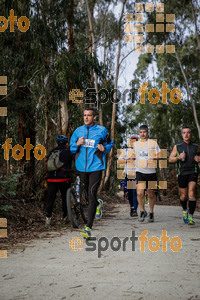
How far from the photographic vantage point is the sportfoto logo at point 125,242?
16.5 feet

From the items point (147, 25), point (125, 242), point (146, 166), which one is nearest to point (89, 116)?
point (125, 242)

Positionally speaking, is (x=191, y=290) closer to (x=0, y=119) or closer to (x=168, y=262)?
(x=168, y=262)

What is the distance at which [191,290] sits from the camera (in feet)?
10.7

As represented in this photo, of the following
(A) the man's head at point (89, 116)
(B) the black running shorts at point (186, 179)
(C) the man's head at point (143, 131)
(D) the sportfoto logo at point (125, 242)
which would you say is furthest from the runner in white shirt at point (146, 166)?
(A) the man's head at point (89, 116)

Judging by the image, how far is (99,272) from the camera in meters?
3.87

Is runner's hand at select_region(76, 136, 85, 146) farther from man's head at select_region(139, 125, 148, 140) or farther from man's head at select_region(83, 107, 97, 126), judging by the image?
man's head at select_region(139, 125, 148, 140)

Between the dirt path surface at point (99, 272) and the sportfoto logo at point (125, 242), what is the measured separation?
0.03m

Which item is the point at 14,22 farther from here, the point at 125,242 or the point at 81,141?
the point at 125,242

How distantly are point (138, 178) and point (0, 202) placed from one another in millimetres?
2846

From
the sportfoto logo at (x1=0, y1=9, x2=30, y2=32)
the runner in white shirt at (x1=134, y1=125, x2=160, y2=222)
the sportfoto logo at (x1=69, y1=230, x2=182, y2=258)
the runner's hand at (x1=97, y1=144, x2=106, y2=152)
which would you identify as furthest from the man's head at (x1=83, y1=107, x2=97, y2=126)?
the sportfoto logo at (x1=0, y1=9, x2=30, y2=32)

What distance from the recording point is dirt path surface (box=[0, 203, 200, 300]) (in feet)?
10.5

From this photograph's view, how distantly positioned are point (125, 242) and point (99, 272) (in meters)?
1.70

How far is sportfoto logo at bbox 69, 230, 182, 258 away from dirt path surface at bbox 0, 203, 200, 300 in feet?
0.09

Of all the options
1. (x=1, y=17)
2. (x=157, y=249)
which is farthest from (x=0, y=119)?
(x=157, y=249)
